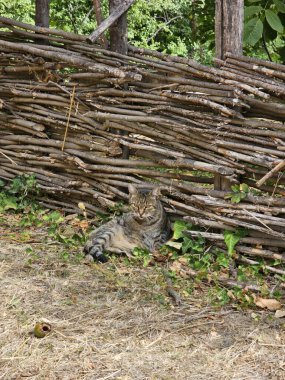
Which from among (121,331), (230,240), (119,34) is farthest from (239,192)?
(119,34)

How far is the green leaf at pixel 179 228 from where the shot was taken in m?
4.44

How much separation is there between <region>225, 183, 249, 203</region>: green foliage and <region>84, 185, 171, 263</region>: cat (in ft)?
2.07

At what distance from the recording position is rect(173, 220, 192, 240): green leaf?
4438mm

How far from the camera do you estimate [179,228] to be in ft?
14.6

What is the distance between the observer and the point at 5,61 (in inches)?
209

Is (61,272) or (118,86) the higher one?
(118,86)

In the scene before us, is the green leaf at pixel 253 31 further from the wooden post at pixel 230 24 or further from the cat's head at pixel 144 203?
the cat's head at pixel 144 203

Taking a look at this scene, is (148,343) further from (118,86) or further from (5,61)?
(5,61)

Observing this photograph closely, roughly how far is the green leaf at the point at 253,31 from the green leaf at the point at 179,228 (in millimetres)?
1382

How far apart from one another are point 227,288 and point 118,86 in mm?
1785

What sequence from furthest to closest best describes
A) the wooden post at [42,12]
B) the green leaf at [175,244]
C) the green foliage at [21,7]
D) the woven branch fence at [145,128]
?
the green foliage at [21,7] → the wooden post at [42,12] → the green leaf at [175,244] → the woven branch fence at [145,128]

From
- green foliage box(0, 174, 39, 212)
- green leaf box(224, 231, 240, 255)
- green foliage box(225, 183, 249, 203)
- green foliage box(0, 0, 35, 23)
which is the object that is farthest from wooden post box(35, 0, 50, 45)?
green foliage box(0, 0, 35, 23)

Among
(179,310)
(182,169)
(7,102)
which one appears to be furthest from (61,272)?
(7,102)

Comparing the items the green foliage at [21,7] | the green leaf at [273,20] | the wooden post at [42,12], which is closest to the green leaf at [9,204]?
the wooden post at [42,12]
